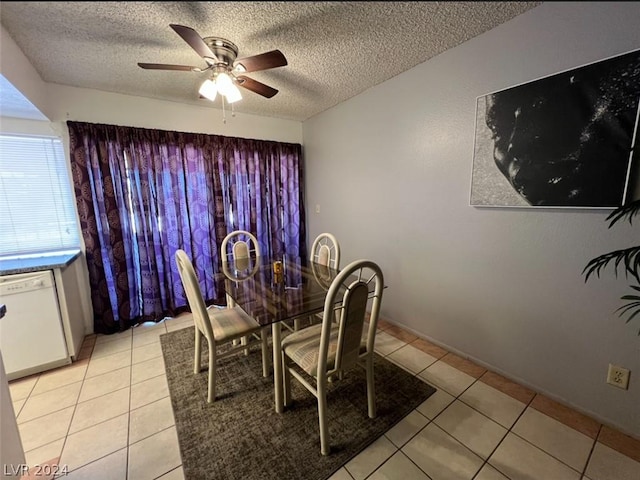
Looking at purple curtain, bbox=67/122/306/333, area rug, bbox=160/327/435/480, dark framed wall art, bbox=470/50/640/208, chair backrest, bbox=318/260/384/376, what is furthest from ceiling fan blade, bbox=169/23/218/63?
area rug, bbox=160/327/435/480

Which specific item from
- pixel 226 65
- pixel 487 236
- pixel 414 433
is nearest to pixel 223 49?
pixel 226 65

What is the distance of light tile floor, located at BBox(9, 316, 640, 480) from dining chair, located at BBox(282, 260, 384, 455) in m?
0.33

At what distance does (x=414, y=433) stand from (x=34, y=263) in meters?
2.85

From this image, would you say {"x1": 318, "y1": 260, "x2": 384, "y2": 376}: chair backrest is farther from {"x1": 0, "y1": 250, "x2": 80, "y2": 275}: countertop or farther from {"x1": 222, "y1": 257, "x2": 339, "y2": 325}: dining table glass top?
{"x1": 0, "y1": 250, "x2": 80, "y2": 275}: countertop

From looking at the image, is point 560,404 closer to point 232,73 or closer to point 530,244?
point 530,244

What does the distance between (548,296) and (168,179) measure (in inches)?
131

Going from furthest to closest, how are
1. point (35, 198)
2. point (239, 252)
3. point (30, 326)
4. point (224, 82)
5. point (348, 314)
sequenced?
1. point (239, 252)
2. point (35, 198)
3. point (30, 326)
4. point (224, 82)
5. point (348, 314)

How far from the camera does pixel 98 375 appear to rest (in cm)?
212

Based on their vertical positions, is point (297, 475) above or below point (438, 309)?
below

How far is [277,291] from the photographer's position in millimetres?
1922

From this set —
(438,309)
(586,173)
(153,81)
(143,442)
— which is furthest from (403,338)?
(153,81)

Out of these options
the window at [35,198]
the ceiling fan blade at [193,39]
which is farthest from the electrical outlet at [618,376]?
the window at [35,198]

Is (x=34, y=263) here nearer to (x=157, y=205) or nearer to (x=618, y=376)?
(x=157, y=205)

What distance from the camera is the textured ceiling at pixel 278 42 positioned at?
5.11 feet
